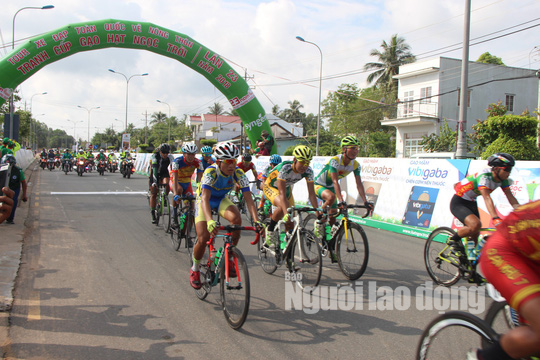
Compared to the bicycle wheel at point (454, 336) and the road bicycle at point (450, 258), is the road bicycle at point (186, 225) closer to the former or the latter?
the road bicycle at point (450, 258)

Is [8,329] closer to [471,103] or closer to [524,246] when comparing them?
[524,246]

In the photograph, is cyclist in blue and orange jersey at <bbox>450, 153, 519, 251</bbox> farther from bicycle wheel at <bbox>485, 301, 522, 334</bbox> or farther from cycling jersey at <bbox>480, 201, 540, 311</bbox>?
cycling jersey at <bbox>480, 201, 540, 311</bbox>

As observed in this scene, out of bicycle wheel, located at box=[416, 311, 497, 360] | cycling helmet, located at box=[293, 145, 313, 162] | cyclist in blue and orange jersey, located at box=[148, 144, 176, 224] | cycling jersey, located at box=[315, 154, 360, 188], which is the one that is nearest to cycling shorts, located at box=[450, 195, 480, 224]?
cycling jersey, located at box=[315, 154, 360, 188]

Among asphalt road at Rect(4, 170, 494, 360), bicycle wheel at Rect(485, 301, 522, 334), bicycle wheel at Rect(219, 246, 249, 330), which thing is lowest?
asphalt road at Rect(4, 170, 494, 360)

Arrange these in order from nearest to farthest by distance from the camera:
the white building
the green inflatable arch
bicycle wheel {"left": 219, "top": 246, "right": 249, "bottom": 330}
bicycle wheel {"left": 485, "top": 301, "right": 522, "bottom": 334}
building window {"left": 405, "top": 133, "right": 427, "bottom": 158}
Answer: bicycle wheel {"left": 485, "top": 301, "right": 522, "bottom": 334}
bicycle wheel {"left": 219, "top": 246, "right": 249, "bottom": 330}
the green inflatable arch
the white building
building window {"left": 405, "top": 133, "right": 427, "bottom": 158}

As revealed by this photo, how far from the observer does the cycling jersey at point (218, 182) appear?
16.9 feet

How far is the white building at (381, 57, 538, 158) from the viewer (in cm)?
3622

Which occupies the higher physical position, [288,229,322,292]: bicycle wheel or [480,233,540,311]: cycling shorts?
[480,233,540,311]: cycling shorts

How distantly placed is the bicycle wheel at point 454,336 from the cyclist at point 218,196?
2.53 m

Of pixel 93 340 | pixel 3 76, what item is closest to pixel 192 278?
pixel 93 340

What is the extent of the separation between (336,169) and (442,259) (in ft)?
7.04

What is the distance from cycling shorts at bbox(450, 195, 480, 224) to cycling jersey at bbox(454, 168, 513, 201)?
0.06 m

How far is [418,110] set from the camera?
125 ft

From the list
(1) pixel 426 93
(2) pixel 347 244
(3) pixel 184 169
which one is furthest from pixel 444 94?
(2) pixel 347 244
